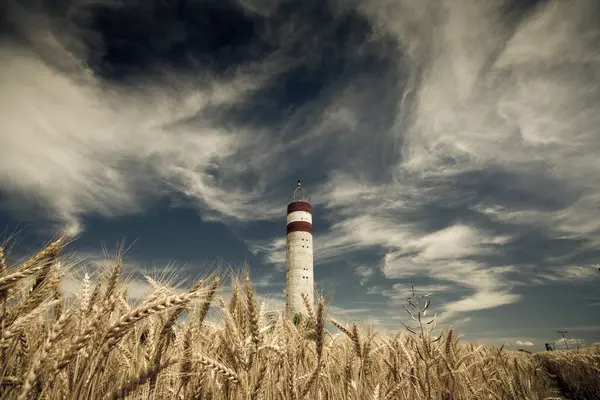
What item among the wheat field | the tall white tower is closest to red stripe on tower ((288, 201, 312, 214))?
the tall white tower

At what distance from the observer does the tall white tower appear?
125 feet

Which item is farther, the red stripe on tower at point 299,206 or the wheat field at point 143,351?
the red stripe on tower at point 299,206

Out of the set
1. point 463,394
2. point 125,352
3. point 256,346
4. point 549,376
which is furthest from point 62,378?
point 549,376

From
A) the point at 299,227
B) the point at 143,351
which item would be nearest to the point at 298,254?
the point at 299,227

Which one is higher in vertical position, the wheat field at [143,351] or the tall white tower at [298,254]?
the tall white tower at [298,254]

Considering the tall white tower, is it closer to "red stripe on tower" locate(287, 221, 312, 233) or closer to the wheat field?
"red stripe on tower" locate(287, 221, 312, 233)

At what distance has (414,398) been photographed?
116 inches

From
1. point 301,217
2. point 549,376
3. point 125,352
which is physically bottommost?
point 549,376

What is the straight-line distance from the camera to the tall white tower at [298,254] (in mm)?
38156

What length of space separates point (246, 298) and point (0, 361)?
→ 1459mm

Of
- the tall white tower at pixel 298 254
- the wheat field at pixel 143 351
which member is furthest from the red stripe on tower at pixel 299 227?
the wheat field at pixel 143 351

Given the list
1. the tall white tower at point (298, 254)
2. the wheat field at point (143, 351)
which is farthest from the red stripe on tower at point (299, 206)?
the wheat field at point (143, 351)

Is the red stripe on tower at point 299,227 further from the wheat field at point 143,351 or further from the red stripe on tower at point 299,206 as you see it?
the wheat field at point 143,351

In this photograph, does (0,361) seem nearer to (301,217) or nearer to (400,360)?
(400,360)
